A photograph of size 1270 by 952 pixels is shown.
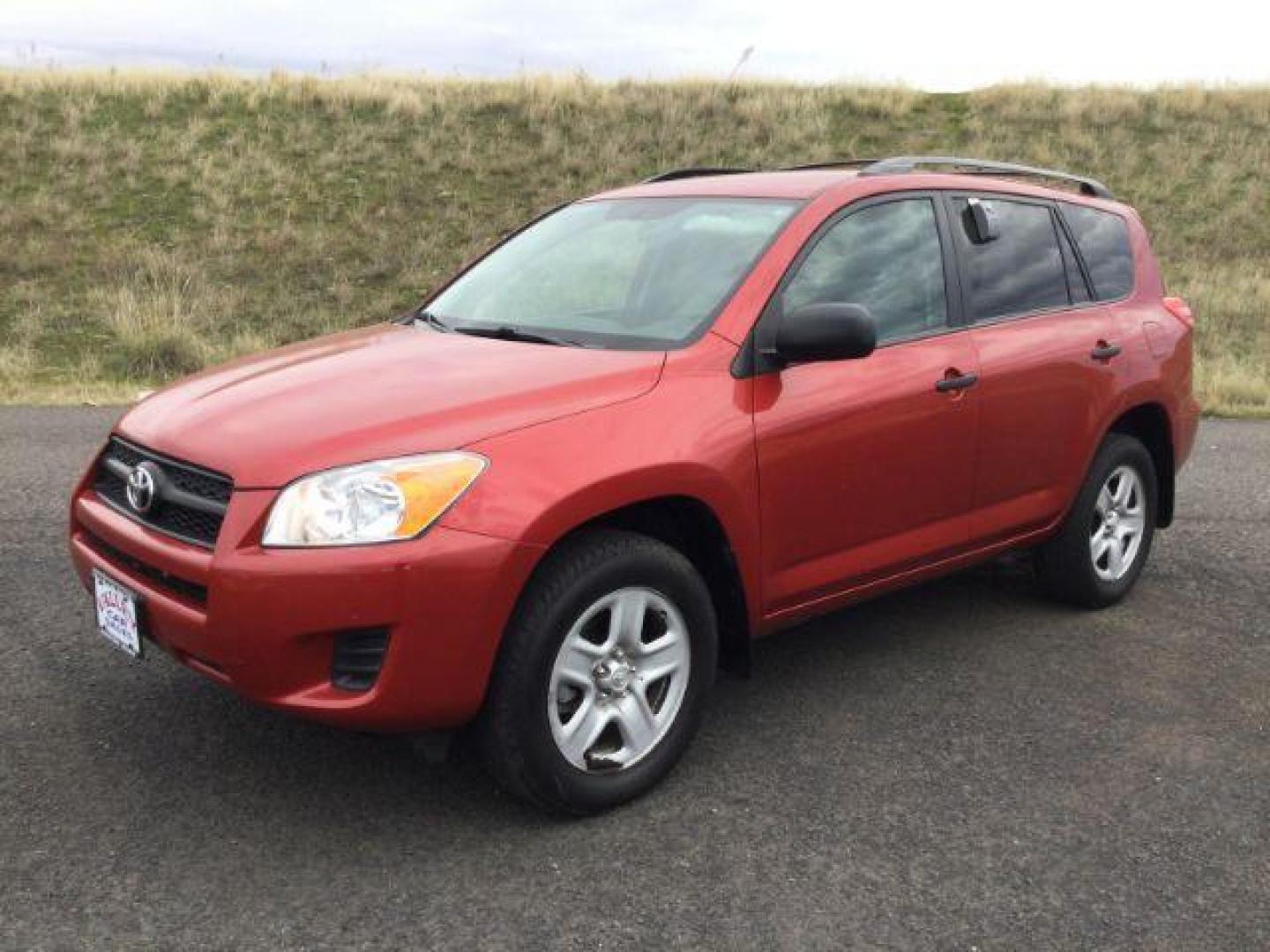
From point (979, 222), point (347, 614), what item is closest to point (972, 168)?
point (979, 222)

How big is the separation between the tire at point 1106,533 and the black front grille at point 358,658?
9.82 ft

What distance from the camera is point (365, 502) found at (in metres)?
2.97

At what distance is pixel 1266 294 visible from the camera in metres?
18.3

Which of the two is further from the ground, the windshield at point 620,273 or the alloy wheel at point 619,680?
the windshield at point 620,273

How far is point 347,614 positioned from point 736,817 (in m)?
1.20

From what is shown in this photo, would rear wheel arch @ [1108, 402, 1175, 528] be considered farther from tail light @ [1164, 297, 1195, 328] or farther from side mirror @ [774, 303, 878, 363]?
side mirror @ [774, 303, 878, 363]

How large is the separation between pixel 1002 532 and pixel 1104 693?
0.67m

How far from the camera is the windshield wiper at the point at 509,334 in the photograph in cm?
381

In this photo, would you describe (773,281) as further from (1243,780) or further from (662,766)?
(1243,780)

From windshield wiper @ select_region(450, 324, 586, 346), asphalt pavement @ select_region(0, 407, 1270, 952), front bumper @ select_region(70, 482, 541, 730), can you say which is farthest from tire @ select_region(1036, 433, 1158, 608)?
front bumper @ select_region(70, 482, 541, 730)

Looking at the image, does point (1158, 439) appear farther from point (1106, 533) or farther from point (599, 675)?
point (599, 675)

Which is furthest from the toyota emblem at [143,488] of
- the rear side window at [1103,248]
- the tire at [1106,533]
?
the rear side window at [1103,248]

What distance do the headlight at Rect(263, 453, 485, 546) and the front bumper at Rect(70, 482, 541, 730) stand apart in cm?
4

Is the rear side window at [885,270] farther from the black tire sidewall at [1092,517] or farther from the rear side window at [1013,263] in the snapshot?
the black tire sidewall at [1092,517]
